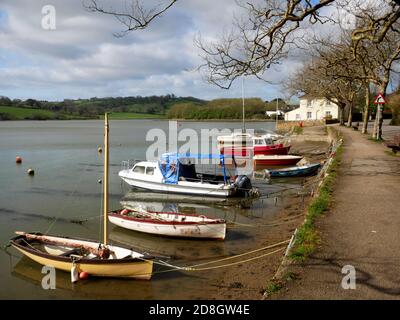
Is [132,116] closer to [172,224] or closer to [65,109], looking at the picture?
[65,109]

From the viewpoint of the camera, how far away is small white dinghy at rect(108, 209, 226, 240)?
15281mm

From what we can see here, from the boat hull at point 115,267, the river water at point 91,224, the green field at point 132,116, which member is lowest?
the river water at point 91,224

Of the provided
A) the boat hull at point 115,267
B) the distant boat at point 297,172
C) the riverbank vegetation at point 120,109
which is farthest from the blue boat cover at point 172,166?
the riverbank vegetation at point 120,109

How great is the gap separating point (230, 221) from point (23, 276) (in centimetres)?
892

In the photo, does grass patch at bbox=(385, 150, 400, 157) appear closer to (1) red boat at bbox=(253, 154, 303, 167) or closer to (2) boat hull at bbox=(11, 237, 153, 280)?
(1) red boat at bbox=(253, 154, 303, 167)

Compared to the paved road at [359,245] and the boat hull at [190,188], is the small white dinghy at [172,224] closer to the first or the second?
the paved road at [359,245]

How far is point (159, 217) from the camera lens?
56.1 ft

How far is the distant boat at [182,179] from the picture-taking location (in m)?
23.4

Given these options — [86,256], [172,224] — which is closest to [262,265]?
[172,224]

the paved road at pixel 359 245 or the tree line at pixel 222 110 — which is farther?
the tree line at pixel 222 110

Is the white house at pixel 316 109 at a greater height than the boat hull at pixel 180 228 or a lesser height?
greater

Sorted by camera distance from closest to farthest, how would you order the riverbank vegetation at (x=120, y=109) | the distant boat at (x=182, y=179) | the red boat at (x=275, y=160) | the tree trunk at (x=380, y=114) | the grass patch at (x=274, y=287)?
the grass patch at (x=274, y=287) < the distant boat at (x=182, y=179) < the tree trunk at (x=380, y=114) < the red boat at (x=275, y=160) < the riverbank vegetation at (x=120, y=109)

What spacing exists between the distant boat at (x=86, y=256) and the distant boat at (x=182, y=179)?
1074 cm
